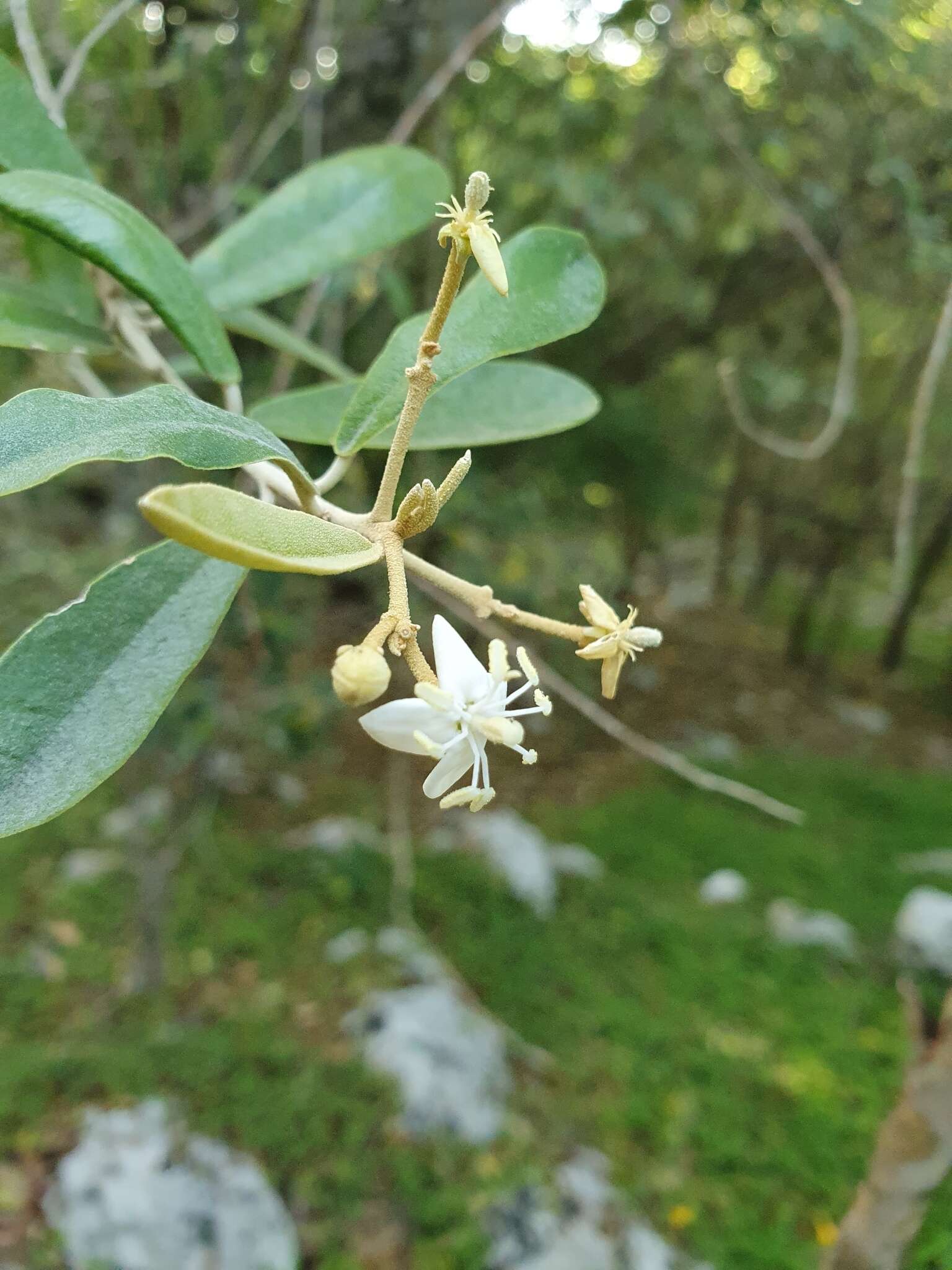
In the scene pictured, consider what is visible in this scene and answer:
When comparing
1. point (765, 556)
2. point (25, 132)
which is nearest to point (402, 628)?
point (25, 132)

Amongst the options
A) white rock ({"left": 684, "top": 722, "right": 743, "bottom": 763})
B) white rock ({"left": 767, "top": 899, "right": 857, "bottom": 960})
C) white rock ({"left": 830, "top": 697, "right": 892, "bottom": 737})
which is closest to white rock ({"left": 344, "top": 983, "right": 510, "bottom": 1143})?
A: white rock ({"left": 767, "top": 899, "right": 857, "bottom": 960})

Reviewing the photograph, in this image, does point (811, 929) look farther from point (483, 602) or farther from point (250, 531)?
point (250, 531)

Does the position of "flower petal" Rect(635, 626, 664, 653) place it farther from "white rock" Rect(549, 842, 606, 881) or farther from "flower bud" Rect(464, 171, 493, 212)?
"white rock" Rect(549, 842, 606, 881)

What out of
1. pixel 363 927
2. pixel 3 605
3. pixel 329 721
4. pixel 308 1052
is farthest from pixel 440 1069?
pixel 3 605

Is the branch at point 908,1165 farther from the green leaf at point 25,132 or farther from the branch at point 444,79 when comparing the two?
the branch at point 444,79

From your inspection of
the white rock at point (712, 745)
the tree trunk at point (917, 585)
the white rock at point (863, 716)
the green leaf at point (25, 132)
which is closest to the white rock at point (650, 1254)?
the green leaf at point (25, 132)

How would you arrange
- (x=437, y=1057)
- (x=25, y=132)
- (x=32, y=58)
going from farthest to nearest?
(x=437, y=1057)
(x=32, y=58)
(x=25, y=132)
